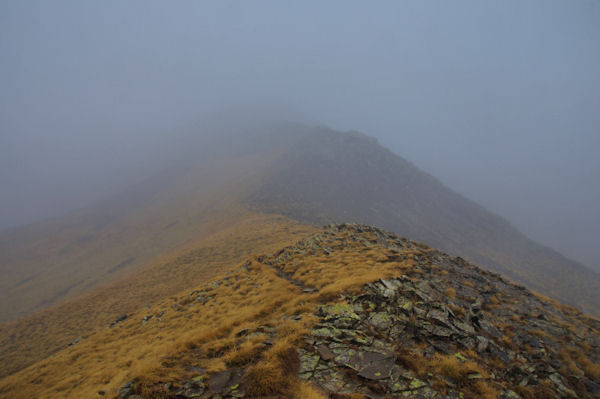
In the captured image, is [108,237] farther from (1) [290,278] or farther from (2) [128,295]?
(1) [290,278]

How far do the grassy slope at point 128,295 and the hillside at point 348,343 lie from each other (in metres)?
6.51

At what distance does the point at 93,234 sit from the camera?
5997 centimetres

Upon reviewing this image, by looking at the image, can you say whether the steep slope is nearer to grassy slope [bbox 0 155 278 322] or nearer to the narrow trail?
grassy slope [bbox 0 155 278 322]

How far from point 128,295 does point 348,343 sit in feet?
87.0

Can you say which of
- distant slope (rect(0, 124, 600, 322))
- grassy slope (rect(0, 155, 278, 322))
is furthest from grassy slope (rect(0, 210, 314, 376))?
distant slope (rect(0, 124, 600, 322))

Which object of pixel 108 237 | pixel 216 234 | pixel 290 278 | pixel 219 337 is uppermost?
pixel 219 337

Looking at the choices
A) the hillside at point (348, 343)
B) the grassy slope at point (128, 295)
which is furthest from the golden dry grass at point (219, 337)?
the grassy slope at point (128, 295)

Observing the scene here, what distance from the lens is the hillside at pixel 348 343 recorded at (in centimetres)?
665

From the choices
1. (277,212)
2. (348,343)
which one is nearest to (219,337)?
(348,343)

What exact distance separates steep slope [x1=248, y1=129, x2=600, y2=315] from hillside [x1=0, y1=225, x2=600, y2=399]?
33.6 m

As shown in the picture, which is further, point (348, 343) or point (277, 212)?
point (277, 212)

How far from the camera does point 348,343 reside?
802 cm

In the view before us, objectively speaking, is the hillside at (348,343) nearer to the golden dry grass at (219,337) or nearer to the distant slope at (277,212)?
the golden dry grass at (219,337)

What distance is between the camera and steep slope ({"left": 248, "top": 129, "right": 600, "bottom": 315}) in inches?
1997
